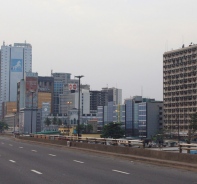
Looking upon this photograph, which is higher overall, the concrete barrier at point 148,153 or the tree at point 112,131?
the concrete barrier at point 148,153

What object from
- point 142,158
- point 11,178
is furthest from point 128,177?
point 142,158

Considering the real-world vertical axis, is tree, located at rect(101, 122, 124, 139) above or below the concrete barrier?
below

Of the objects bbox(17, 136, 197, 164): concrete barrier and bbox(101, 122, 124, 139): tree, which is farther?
bbox(101, 122, 124, 139): tree

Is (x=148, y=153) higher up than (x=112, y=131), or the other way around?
(x=148, y=153)

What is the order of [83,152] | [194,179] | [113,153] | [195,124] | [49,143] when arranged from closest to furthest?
[194,179] < [113,153] < [83,152] < [49,143] < [195,124]

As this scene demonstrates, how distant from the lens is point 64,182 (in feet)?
63.8

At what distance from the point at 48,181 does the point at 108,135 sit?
472 feet

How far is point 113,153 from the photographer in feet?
129

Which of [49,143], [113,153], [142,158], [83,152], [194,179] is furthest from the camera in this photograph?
[49,143]

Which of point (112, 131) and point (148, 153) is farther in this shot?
point (112, 131)

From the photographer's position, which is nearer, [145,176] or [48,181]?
[48,181]

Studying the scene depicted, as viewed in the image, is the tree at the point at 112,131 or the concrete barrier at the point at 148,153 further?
the tree at the point at 112,131

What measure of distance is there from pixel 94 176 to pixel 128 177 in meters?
1.64

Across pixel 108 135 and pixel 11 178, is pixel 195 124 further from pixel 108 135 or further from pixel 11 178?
pixel 11 178
